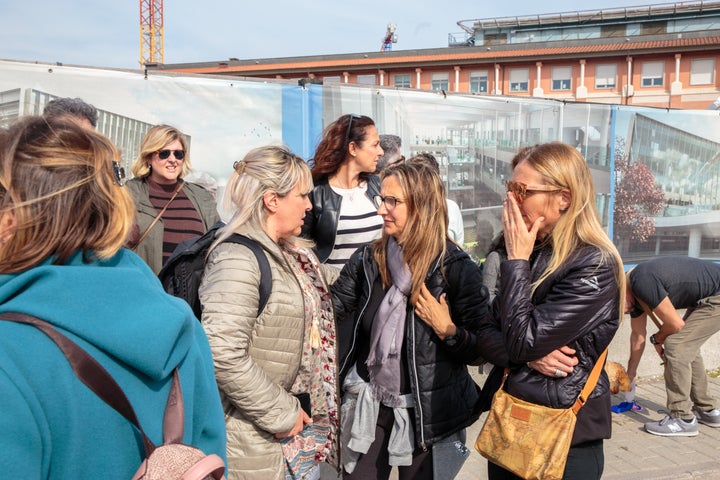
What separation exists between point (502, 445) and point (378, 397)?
0.62 m

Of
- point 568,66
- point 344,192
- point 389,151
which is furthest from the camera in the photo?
point 568,66

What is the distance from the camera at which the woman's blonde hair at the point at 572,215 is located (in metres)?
2.35

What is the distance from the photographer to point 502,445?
2410mm

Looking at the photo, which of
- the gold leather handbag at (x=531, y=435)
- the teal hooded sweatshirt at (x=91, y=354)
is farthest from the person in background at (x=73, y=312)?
the gold leather handbag at (x=531, y=435)

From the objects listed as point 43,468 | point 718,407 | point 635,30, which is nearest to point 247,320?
A: point 43,468

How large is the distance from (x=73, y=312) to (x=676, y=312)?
5325 millimetres

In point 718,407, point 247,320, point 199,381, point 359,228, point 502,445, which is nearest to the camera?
point 199,381

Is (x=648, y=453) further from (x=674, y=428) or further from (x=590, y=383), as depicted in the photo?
(x=590, y=383)

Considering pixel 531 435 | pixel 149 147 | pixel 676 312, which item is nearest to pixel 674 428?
pixel 676 312

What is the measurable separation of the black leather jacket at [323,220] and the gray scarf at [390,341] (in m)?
1.11

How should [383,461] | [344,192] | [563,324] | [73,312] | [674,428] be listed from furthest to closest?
[674,428]
[344,192]
[383,461]
[563,324]
[73,312]

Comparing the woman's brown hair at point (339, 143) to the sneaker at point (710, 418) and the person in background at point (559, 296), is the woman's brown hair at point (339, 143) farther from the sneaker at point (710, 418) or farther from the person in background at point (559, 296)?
the sneaker at point (710, 418)

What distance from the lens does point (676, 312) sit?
527 cm

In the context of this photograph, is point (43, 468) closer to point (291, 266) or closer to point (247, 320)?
point (247, 320)
